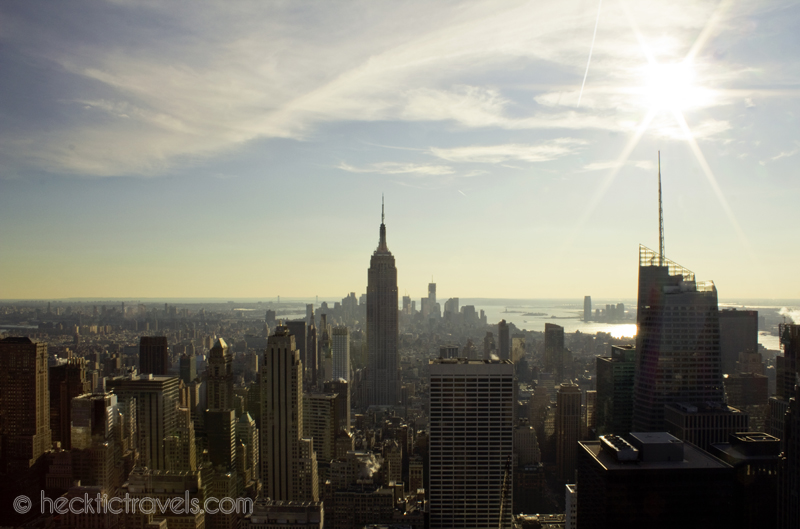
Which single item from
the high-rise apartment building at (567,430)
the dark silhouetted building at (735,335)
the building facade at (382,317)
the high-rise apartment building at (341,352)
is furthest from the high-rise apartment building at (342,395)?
the dark silhouetted building at (735,335)

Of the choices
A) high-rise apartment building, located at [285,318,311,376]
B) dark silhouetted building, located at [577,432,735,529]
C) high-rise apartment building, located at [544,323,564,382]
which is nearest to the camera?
dark silhouetted building, located at [577,432,735,529]

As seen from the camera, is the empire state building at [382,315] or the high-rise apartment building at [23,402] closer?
the high-rise apartment building at [23,402]

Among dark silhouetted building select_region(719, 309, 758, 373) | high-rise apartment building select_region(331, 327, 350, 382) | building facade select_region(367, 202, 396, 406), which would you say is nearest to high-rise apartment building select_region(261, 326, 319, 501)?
dark silhouetted building select_region(719, 309, 758, 373)

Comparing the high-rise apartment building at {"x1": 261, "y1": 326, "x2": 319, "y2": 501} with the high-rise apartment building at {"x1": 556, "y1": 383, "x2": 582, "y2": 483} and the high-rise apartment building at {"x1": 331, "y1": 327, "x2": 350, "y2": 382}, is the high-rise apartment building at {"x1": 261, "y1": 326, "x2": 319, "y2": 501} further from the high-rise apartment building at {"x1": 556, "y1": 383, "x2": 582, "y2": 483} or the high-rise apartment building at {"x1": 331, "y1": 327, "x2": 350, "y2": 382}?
the high-rise apartment building at {"x1": 331, "y1": 327, "x2": 350, "y2": 382}

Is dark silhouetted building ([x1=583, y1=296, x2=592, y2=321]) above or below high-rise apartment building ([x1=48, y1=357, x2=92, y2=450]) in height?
above

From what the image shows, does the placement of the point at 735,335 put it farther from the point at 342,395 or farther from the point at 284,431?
the point at 342,395

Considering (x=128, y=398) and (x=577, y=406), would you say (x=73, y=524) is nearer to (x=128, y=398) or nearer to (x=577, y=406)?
(x=128, y=398)

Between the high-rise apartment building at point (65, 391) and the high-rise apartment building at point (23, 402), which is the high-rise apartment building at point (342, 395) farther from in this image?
the high-rise apartment building at point (23, 402)
